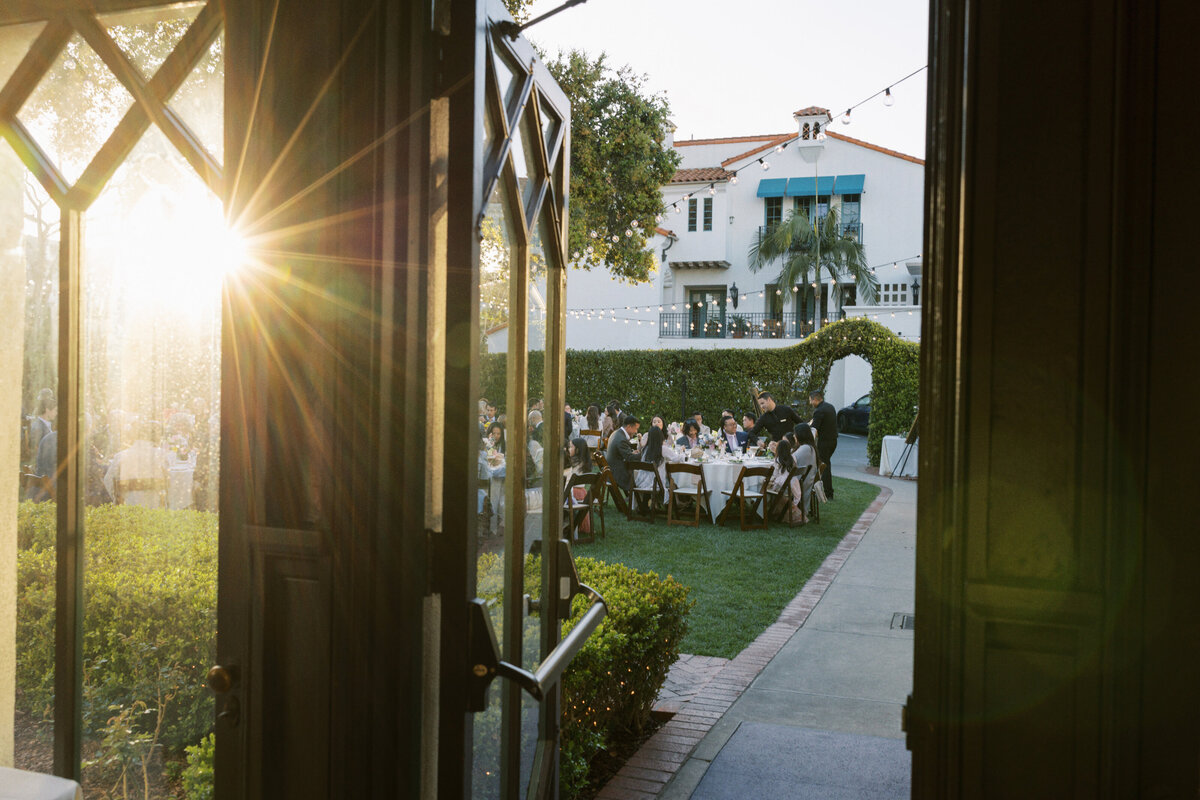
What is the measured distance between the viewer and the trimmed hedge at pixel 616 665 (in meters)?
3.51

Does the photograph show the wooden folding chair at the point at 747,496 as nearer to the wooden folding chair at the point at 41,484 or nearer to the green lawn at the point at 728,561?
the green lawn at the point at 728,561

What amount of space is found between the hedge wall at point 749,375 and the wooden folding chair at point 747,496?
651 cm

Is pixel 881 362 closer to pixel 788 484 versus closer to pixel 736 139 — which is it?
pixel 788 484

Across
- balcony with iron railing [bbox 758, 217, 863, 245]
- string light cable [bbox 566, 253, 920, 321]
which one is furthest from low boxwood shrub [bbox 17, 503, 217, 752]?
balcony with iron railing [bbox 758, 217, 863, 245]

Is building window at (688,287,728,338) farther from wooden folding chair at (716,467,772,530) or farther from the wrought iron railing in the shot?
wooden folding chair at (716,467,772,530)

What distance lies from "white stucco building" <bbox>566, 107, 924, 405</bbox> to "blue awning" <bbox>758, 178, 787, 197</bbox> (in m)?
0.04

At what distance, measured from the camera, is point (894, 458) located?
15.9 meters

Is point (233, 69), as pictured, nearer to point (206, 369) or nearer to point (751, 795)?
point (206, 369)

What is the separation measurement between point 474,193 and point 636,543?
25.2 ft

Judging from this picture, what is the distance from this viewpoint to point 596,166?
11.0m

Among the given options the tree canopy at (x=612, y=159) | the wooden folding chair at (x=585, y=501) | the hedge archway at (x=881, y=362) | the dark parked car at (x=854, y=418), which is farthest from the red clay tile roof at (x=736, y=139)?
the wooden folding chair at (x=585, y=501)

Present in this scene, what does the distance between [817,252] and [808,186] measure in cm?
279

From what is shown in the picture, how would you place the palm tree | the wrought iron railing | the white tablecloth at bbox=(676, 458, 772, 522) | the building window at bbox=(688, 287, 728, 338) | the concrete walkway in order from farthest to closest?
1. the building window at bbox=(688, 287, 728, 338)
2. the wrought iron railing
3. the palm tree
4. the white tablecloth at bbox=(676, 458, 772, 522)
5. the concrete walkway

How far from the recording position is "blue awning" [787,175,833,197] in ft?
98.5
